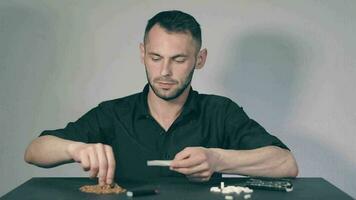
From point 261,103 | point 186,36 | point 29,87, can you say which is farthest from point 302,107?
point 29,87

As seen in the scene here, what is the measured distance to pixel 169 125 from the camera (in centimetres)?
175

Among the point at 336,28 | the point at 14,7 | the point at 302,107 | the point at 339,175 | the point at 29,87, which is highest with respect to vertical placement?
the point at 14,7

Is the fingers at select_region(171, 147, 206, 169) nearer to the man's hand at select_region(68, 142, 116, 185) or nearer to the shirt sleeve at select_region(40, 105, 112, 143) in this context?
the man's hand at select_region(68, 142, 116, 185)

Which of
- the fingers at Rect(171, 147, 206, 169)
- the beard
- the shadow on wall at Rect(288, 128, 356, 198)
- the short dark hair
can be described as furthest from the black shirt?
the shadow on wall at Rect(288, 128, 356, 198)

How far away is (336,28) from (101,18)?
37.7 inches

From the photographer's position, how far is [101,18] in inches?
85.0

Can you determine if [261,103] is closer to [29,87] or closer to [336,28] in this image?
[336,28]

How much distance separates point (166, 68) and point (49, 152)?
16.6 inches

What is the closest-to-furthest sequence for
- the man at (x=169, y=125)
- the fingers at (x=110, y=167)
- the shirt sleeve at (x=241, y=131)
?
the fingers at (x=110, y=167) → the man at (x=169, y=125) → the shirt sleeve at (x=241, y=131)

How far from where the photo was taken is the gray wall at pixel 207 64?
7.06 feet

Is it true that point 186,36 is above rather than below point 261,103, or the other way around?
above

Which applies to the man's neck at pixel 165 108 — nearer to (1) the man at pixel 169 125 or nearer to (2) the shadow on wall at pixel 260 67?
(1) the man at pixel 169 125

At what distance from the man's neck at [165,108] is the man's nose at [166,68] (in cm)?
16

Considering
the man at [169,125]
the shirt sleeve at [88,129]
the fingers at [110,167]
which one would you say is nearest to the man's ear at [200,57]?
the man at [169,125]
